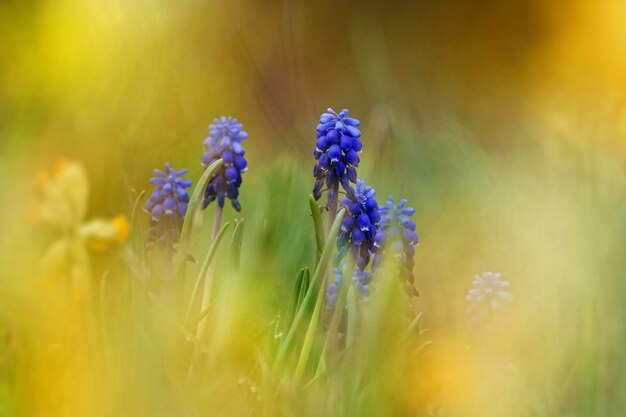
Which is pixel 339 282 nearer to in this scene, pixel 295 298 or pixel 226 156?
pixel 295 298

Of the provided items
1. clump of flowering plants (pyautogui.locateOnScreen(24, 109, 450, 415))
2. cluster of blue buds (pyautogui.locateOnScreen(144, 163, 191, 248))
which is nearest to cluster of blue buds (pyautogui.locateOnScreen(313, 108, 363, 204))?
clump of flowering plants (pyautogui.locateOnScreen(24, 109, 450, 415))

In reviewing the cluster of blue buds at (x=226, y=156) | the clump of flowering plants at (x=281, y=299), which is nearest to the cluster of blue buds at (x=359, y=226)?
the clump of flowering plants at (x=281, y=299)

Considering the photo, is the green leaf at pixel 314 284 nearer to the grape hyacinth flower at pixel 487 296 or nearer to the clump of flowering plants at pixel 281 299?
the clump of flowering plants at pixel 281 299

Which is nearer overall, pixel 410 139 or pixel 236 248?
pixel 236 248

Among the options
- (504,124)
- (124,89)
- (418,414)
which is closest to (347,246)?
(418,414)

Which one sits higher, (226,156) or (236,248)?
(226,156)

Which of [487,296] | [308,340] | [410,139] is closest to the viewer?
[308,340]

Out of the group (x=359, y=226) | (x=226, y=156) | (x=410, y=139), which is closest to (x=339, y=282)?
(x=359, y=226)
